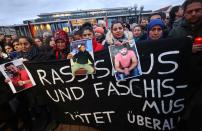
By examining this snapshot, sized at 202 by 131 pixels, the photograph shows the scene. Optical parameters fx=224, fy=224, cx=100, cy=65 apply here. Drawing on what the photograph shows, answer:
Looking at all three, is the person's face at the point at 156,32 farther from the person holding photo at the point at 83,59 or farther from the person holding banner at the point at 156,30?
the person holding photo at the point at 83,59

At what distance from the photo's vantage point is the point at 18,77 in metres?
3.41

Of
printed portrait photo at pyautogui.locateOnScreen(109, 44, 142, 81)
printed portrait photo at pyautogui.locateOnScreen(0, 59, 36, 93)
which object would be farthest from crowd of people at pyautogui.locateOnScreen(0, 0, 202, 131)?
printed portrait photo at pyautogui.locateOnScreen(0, 59, 36, 93)

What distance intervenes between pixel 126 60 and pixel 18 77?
5.56 feet

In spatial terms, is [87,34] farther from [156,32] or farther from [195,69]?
[195,69]

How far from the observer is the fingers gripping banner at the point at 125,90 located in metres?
2.75

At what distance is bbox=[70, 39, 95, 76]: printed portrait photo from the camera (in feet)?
10.0

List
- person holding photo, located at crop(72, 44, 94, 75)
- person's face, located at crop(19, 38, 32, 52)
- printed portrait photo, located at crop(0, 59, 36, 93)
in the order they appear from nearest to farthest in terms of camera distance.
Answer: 1. person holding photo, located at crop(72, 44, 94, 75)
2. printed portrait photo, located at crop(0, 59, 36, 93)
3. person's face, located at crop(19, 38, 32, 52)

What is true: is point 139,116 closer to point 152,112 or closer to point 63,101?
point 152,112

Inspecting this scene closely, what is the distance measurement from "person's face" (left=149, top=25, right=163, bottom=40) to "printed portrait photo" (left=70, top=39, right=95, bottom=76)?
993 millimetres

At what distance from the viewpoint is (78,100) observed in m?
3.30

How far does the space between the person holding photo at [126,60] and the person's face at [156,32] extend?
29.8 inches

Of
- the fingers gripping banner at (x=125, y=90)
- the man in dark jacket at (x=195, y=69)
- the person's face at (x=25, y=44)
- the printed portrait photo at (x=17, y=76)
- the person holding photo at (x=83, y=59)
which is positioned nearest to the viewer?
the man in dark jacket at (x=195, y=69)

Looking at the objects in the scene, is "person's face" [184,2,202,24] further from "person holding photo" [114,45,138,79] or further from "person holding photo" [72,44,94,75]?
"person holding photo" [72,44,94,75]

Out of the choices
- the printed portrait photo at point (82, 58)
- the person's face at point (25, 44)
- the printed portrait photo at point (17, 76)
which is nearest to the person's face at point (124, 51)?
the printed portrait photo at point (82, 58)
